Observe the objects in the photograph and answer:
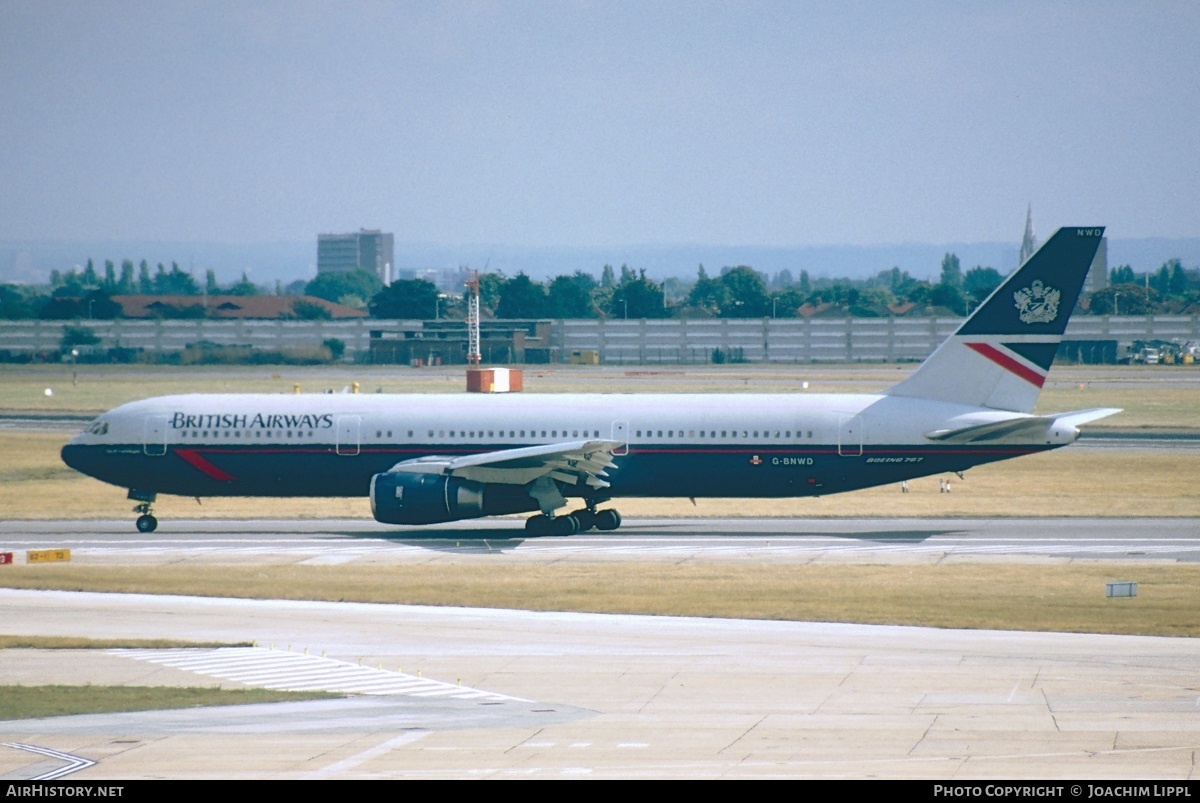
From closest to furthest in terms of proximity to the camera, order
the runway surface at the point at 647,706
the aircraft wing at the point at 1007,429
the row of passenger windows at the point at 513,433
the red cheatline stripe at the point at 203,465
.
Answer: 1. the runway surface at the point at 647,706
2. the aircraft wing at the point at 1007,429
3. the row of passenger windows at the point at 513,433
4. the red cheatline stripe at the point at 203,465

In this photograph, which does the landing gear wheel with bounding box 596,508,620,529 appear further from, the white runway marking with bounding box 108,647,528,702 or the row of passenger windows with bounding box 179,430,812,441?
the white runway marking with bounding box 108,647,528,702

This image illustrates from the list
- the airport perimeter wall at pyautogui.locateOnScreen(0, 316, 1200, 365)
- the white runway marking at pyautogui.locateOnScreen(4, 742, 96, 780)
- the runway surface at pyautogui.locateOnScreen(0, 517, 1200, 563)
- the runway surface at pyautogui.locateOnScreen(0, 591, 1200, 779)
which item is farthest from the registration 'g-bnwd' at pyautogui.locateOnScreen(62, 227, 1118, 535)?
the airport perimeter wall at pyautogui.locateOnScreen(0, 316, 1200, 365)

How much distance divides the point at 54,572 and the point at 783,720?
21826 millimetres

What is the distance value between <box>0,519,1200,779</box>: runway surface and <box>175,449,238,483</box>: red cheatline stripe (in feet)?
37.7

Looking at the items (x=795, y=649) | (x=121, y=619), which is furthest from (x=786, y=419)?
(x=121, y=619)

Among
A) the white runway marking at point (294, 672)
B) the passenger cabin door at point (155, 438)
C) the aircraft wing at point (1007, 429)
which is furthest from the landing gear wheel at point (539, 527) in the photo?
the white runway marking at point (294, 672)

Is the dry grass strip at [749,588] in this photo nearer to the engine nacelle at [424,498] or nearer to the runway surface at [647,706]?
the runway surface at [647,706]

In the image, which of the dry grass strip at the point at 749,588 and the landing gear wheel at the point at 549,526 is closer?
the dry grass strip at the point at 749,588

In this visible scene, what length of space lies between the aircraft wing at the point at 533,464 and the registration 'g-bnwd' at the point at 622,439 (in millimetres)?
64

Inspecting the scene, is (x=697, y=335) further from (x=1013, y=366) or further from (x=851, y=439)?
(x=851, y=439)

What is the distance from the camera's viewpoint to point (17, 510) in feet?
161

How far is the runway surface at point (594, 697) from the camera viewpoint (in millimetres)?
18672

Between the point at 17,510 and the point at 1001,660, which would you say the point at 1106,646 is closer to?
the point at 1001,660

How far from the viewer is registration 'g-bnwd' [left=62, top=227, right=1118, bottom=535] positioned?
1624 inches
